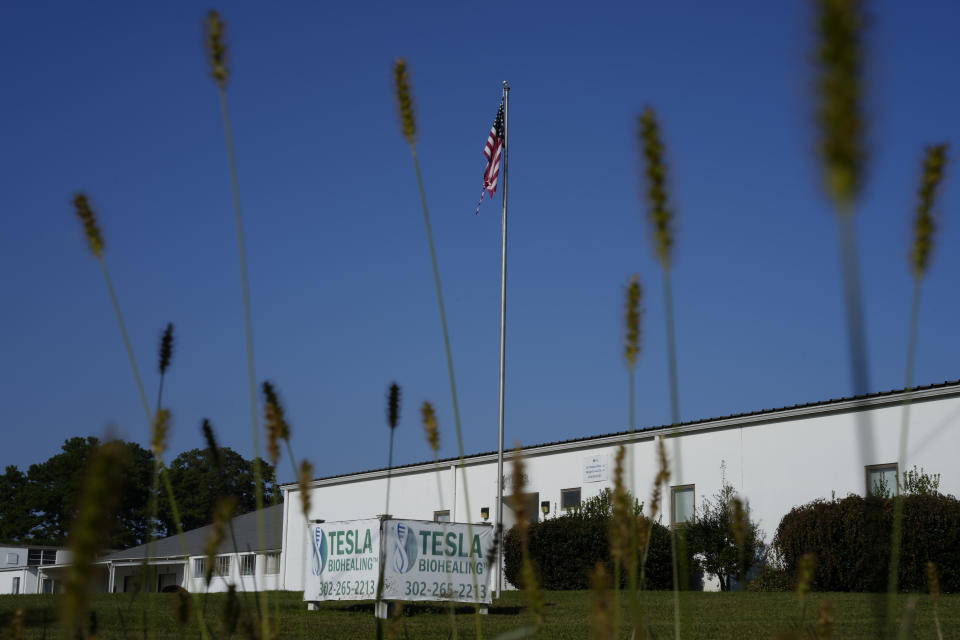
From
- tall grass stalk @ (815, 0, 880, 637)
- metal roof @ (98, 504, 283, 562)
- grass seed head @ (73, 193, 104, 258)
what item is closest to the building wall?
metal roof @ (98, 504, 283, 562)

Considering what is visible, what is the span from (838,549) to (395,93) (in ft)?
69.4

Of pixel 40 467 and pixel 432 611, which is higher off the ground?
pixel 40 467

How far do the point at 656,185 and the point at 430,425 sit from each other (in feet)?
3.11

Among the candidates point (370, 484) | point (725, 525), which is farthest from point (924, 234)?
point (370, 484)

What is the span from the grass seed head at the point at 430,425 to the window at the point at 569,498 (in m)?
28.0

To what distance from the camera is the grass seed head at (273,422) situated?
1.69 m

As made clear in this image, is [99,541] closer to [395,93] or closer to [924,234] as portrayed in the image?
[924,234]

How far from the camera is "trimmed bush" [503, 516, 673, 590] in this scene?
25.0 m

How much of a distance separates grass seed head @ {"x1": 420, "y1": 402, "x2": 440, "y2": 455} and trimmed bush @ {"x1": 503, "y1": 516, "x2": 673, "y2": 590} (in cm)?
2313

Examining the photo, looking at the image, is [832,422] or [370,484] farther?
[370,484]

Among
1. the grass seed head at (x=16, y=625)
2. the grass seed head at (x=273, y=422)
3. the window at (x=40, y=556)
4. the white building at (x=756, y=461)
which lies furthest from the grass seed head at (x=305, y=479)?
the window at (x=40, y=556)

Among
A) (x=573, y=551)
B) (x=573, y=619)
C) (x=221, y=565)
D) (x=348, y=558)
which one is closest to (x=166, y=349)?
(x=221, y=565)

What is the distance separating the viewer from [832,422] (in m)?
23.9

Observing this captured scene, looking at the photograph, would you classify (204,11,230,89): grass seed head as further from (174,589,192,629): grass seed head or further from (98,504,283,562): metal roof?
(98,504,283,562): metal roof
